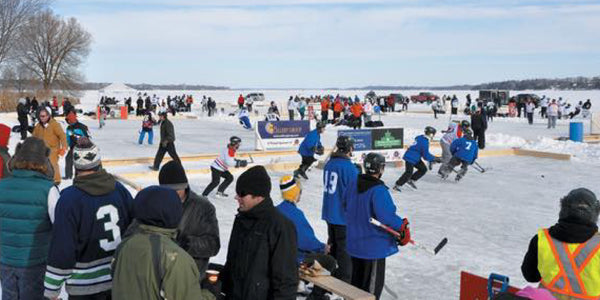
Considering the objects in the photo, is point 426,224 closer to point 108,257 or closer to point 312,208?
point 312,208

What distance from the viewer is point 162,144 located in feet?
43.3

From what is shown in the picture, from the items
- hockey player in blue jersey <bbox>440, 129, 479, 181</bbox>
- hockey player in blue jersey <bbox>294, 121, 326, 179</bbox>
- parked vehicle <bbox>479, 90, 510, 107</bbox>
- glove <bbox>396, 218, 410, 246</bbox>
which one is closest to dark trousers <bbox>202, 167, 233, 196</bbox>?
hockey player in blue jersey <bbox>294, 121, 326, 179</bbox>

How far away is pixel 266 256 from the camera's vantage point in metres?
3.14

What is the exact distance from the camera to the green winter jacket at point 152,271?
8.54 feet

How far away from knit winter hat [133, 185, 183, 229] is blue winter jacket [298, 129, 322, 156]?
954 centimetres

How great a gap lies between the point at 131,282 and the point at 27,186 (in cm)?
151

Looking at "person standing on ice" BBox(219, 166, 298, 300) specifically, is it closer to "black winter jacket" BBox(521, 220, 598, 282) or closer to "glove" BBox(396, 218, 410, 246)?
"black winter jacket" BBox(521, 220, 598, 282)

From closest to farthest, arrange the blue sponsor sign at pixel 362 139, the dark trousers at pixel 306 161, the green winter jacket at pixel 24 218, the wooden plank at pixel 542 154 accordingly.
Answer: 1. the green winter jacket at pixel 24 218
2. the dark trousers at pixel 306 161
3. the blue sponsor sign at pixel 362 139
4. the wooden plank at pixel 542 154

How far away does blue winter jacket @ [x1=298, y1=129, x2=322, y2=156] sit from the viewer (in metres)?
12.4

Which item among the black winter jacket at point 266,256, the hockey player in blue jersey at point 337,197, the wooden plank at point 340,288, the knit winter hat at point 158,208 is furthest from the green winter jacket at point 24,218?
the hockey player in blue jersey at point 337,197

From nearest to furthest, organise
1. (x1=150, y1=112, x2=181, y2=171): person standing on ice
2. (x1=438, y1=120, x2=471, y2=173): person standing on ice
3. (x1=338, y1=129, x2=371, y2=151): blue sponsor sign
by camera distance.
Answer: (x1=150, y1=112, x2=181, y2=171): person standing on ice → (x1=438, y1=120, x2=471, y2=173): person standing on ice → (x1=338, y1=129, x2=371, y2=151): blue sponsor sign

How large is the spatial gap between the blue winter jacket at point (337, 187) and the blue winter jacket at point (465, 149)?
7898 millimetres

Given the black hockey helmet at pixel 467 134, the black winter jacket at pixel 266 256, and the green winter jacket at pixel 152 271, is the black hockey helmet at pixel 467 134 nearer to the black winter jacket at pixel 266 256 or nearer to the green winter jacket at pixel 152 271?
the black winter jacket at pixel 266 256

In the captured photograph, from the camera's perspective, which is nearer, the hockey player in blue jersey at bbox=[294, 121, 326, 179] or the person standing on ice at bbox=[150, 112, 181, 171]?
the hockey player in blue jersey at bbox=[294, 121, 326, 179]
